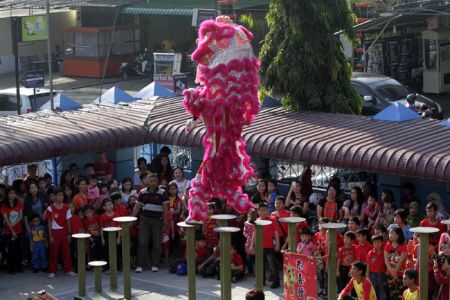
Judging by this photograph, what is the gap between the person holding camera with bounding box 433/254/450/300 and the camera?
13048 mm

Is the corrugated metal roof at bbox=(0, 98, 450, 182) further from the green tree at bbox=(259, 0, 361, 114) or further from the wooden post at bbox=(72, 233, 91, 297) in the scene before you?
the wooden post at bbox=(72, 233, 91, 297)

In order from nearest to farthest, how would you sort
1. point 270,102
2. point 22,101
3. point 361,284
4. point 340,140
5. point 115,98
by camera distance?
point 361,284, point 340,140, point 270,102, point 115,98, point 22,101

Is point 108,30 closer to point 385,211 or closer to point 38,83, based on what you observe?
point 38,83

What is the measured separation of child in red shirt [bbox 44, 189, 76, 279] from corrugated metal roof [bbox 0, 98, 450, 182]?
3.22ft

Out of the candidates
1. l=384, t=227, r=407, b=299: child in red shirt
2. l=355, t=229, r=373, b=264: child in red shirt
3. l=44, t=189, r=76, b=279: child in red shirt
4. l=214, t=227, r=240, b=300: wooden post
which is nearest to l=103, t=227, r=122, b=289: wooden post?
l=44, t=189, r=76, b=279: child in red shirt

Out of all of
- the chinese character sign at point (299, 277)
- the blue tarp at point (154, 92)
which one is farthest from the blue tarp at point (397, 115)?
the blue tarp at point (154, 92)

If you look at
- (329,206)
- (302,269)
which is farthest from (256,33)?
(302,269)

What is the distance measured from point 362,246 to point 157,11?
25710 millimetres

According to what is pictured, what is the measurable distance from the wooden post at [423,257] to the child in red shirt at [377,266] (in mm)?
1869

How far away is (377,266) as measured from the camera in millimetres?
14102

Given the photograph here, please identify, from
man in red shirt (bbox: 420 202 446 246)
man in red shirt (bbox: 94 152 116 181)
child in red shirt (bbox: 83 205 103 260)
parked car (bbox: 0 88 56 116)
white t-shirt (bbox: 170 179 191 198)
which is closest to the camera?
man in red shirt (bbox: 420 202 446 246)

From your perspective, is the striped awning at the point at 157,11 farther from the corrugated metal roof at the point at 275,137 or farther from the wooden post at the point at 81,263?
the wooden post at the point at 81,263

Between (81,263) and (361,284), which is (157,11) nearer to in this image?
(81,263)

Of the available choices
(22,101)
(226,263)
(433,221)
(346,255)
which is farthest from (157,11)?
(226,263)
